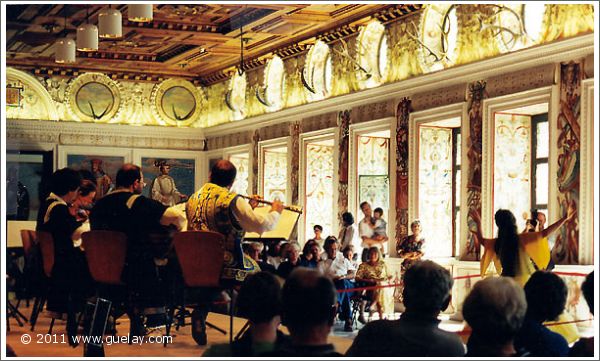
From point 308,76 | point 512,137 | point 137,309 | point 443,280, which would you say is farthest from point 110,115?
point 443,280

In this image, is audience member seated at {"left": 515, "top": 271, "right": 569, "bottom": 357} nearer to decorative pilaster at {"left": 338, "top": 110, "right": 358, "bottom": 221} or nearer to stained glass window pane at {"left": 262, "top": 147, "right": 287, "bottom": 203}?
decorative pilaster at {"left": 338, "top": 110, "right": 358, "bottom": 221}

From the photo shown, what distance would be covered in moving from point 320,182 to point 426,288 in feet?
46.1

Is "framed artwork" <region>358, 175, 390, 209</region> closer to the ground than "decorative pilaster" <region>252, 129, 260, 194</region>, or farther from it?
closer to the ground

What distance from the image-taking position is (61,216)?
7809 millimetres

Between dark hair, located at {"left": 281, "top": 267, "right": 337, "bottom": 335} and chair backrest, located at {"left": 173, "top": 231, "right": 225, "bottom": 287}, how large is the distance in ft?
12.7

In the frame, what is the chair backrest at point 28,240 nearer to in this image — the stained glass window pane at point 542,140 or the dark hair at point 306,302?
the dark hair at point 306,302

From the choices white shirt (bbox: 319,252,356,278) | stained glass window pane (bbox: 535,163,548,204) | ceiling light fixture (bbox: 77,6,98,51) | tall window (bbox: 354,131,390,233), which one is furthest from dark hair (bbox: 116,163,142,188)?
tall window (bbox: 354,131,390,233)

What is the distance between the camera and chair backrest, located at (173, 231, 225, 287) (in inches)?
294

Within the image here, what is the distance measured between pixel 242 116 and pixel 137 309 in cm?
1382

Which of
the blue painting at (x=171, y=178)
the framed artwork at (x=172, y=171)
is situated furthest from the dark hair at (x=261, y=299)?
the framed artwork at (x=172, y=171)

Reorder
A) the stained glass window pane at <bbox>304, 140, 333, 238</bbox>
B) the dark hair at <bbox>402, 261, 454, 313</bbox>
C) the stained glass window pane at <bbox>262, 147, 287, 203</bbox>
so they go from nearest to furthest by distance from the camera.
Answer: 1. the dark hair at <bbox>402, 261, 454, 313</bbox>
2. the stained glass window pane at <bbox>304, 140, 333, 238</bbox>
3. the stained glass window pane at <bbox>262, 147, 287, 203</bbox>

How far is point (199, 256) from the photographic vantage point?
24.7 feet

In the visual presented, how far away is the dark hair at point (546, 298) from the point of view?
4.55 metres

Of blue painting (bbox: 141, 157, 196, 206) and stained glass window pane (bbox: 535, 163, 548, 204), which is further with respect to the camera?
blue painting (bbox: 141, 157, 196, 206)
